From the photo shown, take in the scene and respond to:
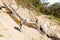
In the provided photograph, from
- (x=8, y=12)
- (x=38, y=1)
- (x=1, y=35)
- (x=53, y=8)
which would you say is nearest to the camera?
(x=1, y=35)

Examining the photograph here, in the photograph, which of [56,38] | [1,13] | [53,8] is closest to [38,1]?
[53,8]

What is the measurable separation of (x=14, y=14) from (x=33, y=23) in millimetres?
2243

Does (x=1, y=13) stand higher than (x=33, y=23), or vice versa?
(x=1, y=13)

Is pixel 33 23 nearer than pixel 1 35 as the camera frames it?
No

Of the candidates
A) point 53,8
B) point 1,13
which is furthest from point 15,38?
point 53,8

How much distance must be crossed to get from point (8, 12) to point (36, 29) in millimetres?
3340

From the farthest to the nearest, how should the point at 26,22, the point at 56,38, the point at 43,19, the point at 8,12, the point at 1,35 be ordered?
the point at 43,19
the point at 56,38
the point at 26,22
the point at 8,12
the point at 1,35

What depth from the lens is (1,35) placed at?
10.6 meters

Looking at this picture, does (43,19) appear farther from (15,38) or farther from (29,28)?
(15,38)

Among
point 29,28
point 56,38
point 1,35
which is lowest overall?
point 56,38

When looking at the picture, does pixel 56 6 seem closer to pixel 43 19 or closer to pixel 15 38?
pixel 43 19

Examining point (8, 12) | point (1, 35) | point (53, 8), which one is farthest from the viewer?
point (53, 8)

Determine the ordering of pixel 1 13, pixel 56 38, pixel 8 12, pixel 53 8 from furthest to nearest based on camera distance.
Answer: pixel 53 8
pixel 56 38
pixel 8 12
pixel 1 13

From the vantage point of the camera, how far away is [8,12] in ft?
50.4
